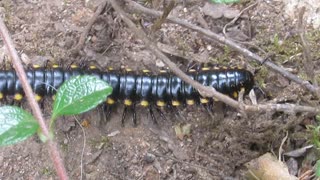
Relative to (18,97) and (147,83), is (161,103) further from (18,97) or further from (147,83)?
(18,97)

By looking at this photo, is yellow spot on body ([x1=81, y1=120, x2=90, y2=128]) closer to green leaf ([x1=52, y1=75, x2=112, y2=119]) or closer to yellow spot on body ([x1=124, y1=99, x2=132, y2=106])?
yellow spot on body ([x1=124, y1=99, x2=132, y2=106])

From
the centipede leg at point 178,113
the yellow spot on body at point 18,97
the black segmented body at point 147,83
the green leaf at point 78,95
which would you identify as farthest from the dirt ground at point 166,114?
the green leaf at point 78,95

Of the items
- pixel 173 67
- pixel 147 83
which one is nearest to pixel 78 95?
pixel 173 67

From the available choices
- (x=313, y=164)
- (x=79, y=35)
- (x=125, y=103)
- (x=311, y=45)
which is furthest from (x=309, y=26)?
(x=79, y=35)

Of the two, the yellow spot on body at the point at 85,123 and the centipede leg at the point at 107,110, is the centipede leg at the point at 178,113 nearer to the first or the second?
the centipede leg at the point at 107,110

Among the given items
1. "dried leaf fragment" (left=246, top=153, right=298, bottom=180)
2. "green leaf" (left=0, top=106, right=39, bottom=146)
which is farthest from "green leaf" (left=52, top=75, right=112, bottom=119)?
"dried leaf fragment" (left=246, top=153, right=298, bottom=180)

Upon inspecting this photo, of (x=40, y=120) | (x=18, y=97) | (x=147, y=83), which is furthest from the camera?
(x=18, y=97)
